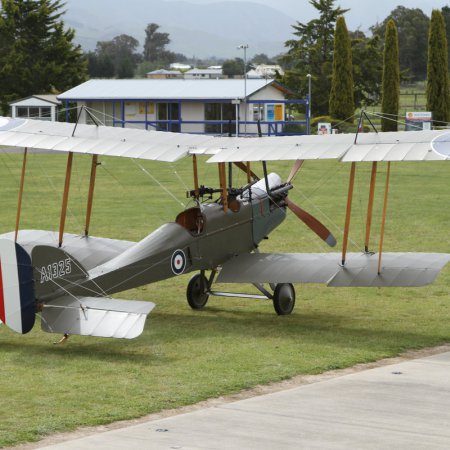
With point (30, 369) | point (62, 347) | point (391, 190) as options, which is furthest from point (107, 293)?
point (391, 190)

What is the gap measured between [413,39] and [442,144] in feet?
410

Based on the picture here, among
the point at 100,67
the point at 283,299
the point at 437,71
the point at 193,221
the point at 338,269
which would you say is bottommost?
the point at 283,299

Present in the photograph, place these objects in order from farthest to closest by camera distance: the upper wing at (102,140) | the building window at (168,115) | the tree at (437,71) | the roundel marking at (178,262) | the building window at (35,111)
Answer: the building window at (35,111)
the building window at (168,115)
the tree at (437,71)
the upper wing at (102,140)
the roundel marking at (178,262)

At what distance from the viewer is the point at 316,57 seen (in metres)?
76.7

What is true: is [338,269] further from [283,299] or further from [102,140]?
[102,140]

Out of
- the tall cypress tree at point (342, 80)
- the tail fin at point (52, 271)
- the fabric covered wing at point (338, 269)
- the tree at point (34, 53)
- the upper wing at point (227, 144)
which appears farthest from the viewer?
the tree at point (34, 53)

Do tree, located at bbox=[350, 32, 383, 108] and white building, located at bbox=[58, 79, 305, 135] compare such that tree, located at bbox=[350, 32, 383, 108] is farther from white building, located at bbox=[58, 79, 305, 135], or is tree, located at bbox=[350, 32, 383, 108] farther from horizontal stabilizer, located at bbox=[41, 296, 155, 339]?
horizontal stabilizer, located at bbox=[41, 296, 155, 339]

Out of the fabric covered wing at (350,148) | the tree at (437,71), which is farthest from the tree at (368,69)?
the fabric covered wing at (350,148)

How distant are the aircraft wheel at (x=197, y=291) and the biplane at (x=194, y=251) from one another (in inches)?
0.6

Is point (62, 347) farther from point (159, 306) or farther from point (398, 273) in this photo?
point (398, 273)

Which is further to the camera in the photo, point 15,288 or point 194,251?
point 194,251

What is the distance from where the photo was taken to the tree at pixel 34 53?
75750 mm

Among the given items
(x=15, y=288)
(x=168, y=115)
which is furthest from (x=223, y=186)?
(x=168, y=115)

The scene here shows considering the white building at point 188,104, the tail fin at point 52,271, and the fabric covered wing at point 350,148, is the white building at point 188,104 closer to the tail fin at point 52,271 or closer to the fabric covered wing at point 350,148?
the fabric covered wing at point 350,148
